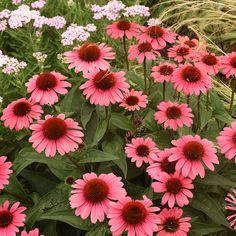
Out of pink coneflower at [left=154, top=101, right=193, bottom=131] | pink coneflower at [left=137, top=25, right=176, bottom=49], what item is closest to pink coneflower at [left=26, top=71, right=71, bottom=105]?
pink coneflower at [left=154, top=101, right=193, bottom=131]

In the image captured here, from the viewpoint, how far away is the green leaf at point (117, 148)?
73.0 inches

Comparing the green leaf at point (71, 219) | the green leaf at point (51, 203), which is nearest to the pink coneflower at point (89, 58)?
the green leaf at point (51, 203)

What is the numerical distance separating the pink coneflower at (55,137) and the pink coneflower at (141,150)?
26cm

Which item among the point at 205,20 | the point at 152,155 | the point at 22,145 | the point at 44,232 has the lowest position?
the point at 44,232

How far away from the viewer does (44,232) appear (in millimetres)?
1873

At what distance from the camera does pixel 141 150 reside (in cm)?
185

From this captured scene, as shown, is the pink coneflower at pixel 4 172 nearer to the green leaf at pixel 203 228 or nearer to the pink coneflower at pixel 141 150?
the pink coneflower at pixel 141 150

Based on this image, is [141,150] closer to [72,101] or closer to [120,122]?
[120,122]

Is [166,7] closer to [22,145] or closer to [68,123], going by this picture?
[22,145]

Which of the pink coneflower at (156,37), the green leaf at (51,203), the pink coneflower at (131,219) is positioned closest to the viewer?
the pink coneflower at (131,219)

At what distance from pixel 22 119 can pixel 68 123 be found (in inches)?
9.4

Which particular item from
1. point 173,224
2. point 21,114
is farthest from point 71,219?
point 21,114

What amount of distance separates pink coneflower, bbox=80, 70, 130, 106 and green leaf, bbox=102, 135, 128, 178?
225 millimetres

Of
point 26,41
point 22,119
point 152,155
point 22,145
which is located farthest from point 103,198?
point 26,41
